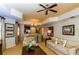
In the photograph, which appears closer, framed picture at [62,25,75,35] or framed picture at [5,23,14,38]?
framed picture at [62,25,75,35]

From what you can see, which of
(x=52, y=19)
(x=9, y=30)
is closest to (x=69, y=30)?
(x=52, y=19)

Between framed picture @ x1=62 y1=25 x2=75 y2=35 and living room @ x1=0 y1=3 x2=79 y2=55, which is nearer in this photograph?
living room @ x1=0 y1=3 x2=79 y2=55

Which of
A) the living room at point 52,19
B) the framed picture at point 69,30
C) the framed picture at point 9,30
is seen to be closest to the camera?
the living room at point 52,19

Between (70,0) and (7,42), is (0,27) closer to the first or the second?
(7,42)

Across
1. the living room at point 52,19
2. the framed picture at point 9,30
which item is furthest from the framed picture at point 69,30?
A: the framed picture at point 9,30

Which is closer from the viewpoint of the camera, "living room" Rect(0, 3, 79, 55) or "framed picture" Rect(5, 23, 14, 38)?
"living room" Rect(0, 3, 79, 55)

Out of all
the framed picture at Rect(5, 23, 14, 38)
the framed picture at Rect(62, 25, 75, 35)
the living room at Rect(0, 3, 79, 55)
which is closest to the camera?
the living room at Rect(0, 3, 79, 55)

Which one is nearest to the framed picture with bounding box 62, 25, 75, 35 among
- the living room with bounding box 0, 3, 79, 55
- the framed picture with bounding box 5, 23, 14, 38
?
the living room with bounding box 0, 3, 79, 55

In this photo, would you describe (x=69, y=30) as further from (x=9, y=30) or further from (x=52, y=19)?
(x=9, y=30)

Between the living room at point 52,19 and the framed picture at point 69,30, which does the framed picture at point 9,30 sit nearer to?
the living room at point 52,19

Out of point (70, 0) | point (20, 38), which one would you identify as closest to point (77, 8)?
point (70, 0)

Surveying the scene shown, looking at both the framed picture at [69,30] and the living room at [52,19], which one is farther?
the framed picture at [69,30]

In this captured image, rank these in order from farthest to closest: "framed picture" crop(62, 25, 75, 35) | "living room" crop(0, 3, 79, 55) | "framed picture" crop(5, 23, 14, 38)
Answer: "framed picture" crop(5, 23, 14, 38)
"framed picture" crop(62, 25, 75, 35)
"living room" crop(0, 3, 79, 55)

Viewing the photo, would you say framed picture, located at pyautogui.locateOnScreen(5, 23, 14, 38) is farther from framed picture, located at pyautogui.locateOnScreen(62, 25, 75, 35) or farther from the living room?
framed picture, located at pyautogui.locateOnScreen(62, 25, 75, 35)
